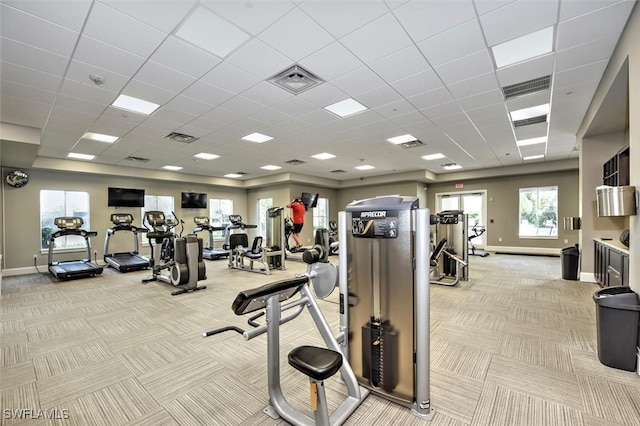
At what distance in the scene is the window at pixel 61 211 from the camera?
7.66m

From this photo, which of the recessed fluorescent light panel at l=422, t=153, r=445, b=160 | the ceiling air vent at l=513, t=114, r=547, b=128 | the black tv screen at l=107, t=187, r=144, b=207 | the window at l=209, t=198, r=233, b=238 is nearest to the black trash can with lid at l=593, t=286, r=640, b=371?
the ceiling air vent at l=513, t=114, r=547, b=128

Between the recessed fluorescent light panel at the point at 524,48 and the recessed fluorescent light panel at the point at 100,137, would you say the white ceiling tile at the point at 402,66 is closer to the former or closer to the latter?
the recessed fluorescent light panel at the point at 524,48

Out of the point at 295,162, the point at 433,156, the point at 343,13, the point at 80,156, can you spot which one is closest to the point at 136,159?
the point at 80,156

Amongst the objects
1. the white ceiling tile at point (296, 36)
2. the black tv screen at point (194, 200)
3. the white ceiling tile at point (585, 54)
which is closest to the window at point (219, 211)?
the black tv screen at point (194, 200)

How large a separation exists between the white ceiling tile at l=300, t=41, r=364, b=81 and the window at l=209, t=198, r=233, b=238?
9.22 meters

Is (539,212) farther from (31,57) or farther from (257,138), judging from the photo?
(31,57)

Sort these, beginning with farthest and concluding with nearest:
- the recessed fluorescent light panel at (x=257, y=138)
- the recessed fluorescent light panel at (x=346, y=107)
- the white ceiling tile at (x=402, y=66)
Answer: the recessed fluorescent light panel at (x=257, y=138) → the recessed fluorescent light panel at (x=346, y=107) → the white ceiling tile at (x=402, y=66)

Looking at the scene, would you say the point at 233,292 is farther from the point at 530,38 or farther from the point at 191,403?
the point at 530,38

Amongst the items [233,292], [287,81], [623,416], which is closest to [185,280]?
[233,292]

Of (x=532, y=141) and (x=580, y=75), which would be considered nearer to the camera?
(x=580, y=75)

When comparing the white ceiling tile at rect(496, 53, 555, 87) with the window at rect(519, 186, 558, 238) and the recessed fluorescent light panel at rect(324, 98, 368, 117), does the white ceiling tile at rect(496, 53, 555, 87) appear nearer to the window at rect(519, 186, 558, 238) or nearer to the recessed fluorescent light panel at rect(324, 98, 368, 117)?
the recessed fluorescent light panel at rect(324, 98, 368, 117)

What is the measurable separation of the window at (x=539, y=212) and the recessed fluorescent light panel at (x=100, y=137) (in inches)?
477

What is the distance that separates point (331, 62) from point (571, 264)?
6.11 meters

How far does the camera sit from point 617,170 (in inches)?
171
